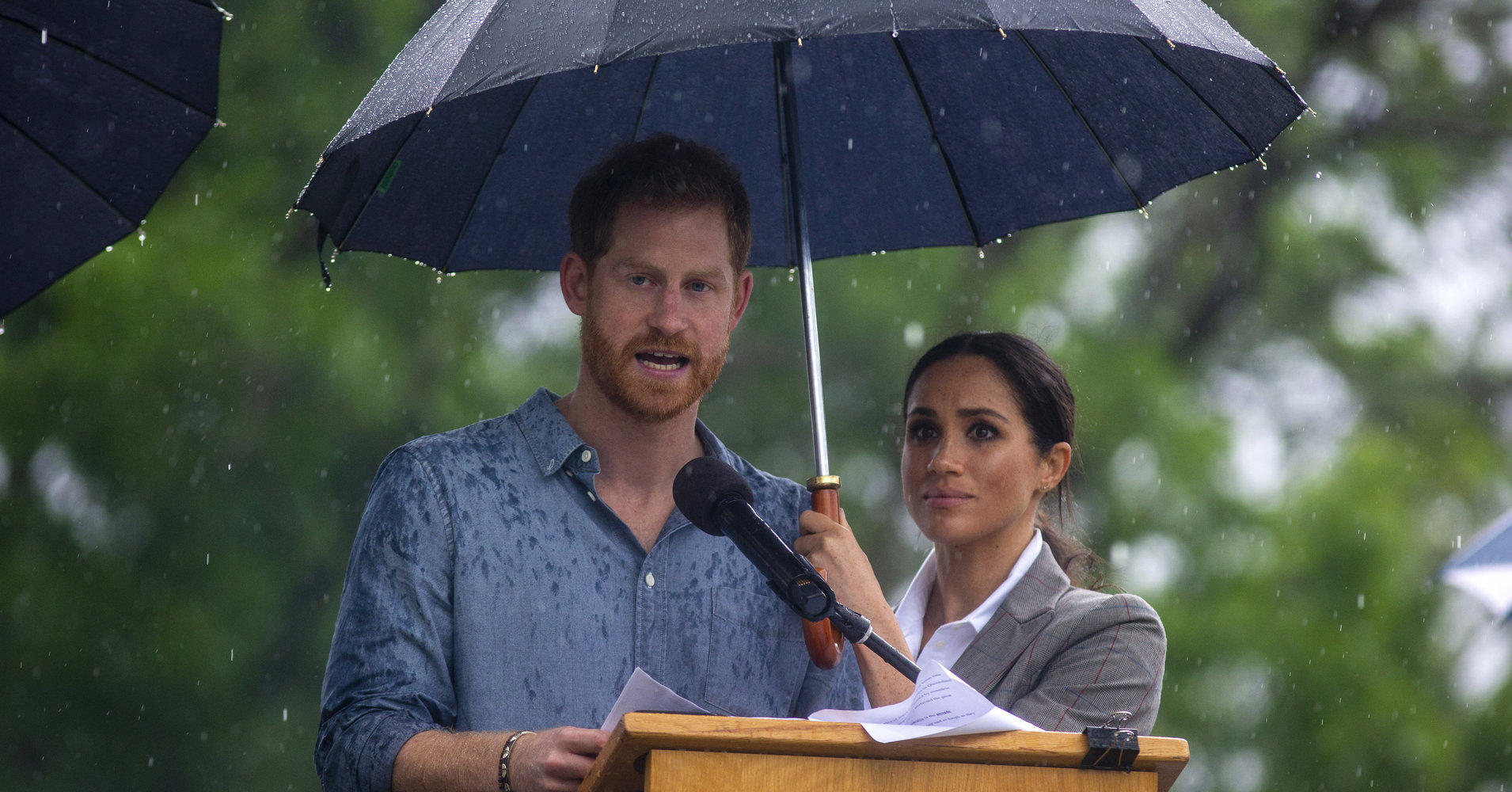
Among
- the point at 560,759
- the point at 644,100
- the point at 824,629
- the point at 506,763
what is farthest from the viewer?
the point at 644,100

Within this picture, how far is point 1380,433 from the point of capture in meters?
10.7

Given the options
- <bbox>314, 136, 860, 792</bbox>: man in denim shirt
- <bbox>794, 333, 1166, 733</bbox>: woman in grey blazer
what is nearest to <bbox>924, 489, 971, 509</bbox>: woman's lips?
<bbox>794, 333, 1166, 733</bbox>: woman in grey blazer

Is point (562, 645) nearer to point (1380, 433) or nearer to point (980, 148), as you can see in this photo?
point (980, 148)

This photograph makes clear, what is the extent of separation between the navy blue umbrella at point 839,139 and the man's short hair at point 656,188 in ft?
0.73

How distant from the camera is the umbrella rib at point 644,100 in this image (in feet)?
12.3

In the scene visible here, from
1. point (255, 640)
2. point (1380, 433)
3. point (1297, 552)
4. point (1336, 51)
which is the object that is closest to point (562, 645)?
point (255, 640)

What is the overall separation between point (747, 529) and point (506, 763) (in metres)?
0.51

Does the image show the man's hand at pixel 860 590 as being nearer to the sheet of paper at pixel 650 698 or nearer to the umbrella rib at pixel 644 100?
the sheet of paper at pixel 650 698

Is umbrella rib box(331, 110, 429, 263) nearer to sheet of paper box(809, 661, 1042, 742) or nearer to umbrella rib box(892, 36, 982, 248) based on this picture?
umbrella rib box(892, 36, 982, 248)

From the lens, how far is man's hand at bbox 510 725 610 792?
2.38m

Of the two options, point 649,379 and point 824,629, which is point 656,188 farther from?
point 824,629

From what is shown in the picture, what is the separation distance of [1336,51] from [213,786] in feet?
28.3

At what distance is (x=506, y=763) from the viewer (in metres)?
2.52

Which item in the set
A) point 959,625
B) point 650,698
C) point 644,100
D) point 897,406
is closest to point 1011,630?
point 959,625
